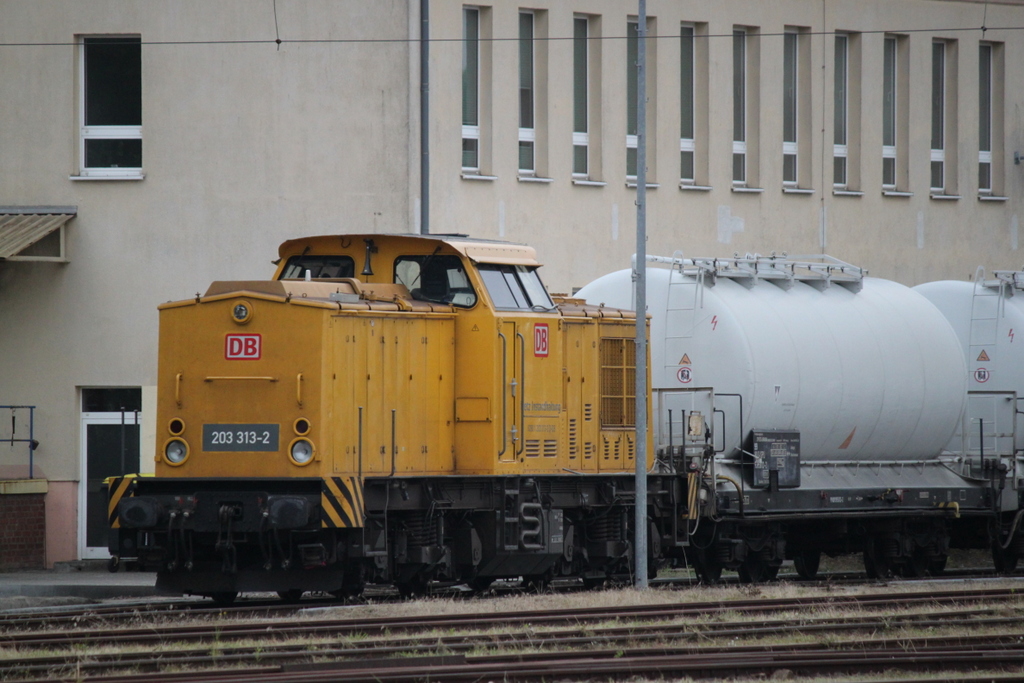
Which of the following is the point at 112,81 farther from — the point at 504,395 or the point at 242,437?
the point at 504,395

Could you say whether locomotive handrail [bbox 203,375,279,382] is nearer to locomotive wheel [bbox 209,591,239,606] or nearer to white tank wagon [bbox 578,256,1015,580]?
locomotive wheel [bbox 209,591,239,606]

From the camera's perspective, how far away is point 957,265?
30.3 meters

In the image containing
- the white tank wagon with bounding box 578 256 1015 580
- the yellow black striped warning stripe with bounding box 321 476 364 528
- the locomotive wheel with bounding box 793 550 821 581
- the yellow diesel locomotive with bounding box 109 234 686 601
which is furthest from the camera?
the locomotive wheel with bounding box 793 550 821 581

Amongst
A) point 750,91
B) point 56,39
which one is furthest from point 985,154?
point 56,39

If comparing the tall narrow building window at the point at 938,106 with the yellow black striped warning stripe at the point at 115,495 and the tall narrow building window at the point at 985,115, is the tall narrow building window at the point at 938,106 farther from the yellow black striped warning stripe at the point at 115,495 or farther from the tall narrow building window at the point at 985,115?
the yellow black striped warning stripe at the point at 115,495

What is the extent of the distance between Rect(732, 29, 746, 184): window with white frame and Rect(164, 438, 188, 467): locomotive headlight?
1570 cm

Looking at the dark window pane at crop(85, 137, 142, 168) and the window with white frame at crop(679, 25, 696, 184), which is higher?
the window with white frame at crop(679, 25, 696, 184)

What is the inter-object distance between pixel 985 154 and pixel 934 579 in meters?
13.5

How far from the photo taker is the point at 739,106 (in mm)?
28219

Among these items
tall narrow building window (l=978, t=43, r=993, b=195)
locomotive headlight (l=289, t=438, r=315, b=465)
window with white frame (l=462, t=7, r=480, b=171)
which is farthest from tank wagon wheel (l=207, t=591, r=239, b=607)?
tall narrow building window (l=978, t=43, r=993, b=195)

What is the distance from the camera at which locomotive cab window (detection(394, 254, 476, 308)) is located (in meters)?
16.0

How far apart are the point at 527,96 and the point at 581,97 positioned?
4.05 feet

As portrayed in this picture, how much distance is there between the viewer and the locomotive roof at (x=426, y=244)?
1596cm

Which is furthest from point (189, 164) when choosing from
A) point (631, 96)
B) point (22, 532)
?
point (631, 96)
